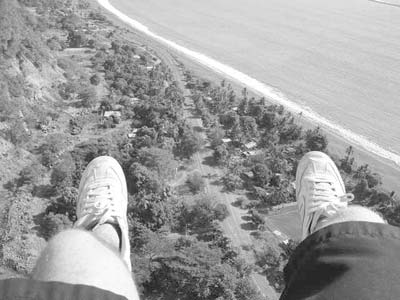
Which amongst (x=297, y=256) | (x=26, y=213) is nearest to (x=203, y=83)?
(x=26, y=213)

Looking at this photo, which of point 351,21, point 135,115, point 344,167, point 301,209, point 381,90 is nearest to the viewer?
point 301,209

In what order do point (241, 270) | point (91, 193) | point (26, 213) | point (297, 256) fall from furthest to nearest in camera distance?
point (26, 213)
point (241, 270)
point (91, 193)
point (297, 256)

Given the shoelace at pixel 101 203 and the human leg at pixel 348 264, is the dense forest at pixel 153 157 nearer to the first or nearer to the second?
the shoelace at pixel 101 203

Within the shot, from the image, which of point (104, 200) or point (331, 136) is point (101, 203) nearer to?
point (104, 200)

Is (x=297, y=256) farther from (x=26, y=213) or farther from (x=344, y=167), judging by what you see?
(x=344, y=167)

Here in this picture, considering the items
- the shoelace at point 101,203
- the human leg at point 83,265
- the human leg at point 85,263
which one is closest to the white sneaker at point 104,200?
the shoelace at point 101,203
